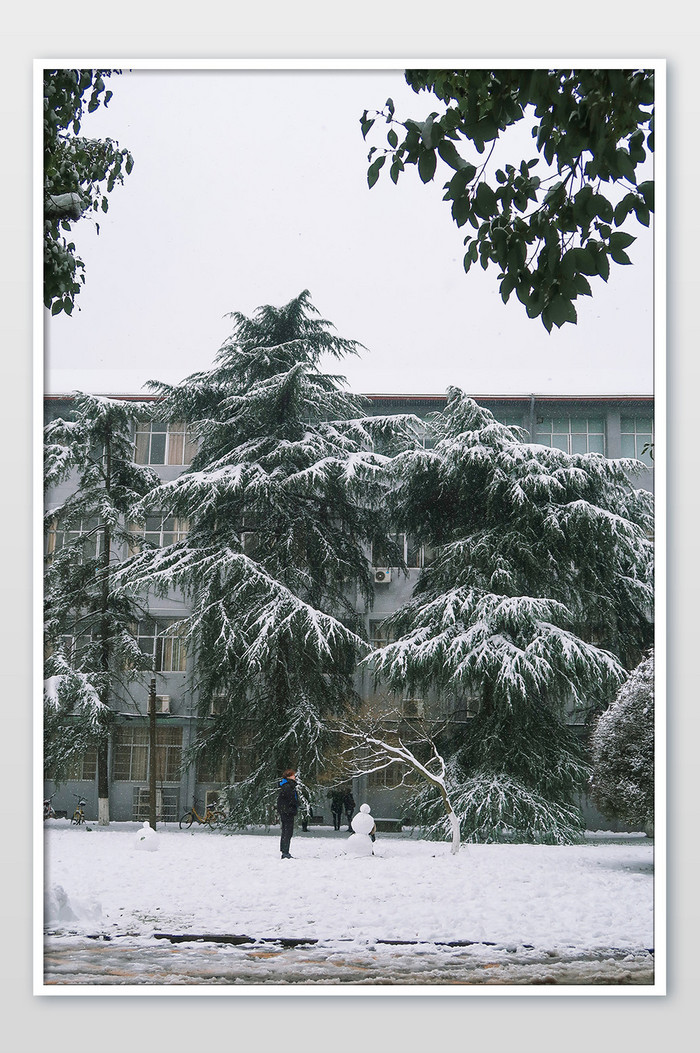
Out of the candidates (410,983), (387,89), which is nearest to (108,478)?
(387,89)

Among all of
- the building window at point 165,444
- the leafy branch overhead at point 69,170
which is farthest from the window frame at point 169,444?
the leafy branch overhead at point 69,170

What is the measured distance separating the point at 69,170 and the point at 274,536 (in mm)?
1620

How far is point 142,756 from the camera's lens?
12.7 feet

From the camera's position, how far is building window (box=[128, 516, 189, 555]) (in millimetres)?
4078

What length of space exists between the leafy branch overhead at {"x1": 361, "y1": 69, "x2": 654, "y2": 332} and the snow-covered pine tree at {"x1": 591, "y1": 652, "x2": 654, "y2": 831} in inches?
55.2

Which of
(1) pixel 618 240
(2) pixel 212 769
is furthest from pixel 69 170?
(2) pixel 212 769

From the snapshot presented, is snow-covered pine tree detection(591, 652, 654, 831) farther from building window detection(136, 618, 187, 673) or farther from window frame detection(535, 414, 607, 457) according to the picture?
building window detection(136, 618, 187, 673)

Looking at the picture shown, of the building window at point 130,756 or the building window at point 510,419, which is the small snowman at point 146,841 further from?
the building window at point 510,419

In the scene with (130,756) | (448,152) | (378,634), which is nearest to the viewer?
(448,152)

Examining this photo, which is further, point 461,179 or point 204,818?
point 204,818

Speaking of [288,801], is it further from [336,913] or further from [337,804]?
[336,913]

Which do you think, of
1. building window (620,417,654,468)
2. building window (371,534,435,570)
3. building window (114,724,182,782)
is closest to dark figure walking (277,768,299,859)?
building window (114,724,182,782)

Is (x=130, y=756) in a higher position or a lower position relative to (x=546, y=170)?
lower

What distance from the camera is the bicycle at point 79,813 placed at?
3697mm
